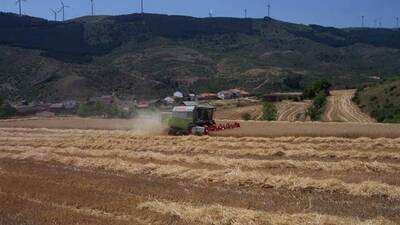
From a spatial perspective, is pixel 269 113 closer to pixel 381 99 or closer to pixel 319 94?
pixel 319 94

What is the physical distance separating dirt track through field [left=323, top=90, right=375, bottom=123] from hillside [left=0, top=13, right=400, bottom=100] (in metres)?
30.2

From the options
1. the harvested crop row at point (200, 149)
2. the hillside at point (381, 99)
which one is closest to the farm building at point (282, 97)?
the hillside at point (381, 99)

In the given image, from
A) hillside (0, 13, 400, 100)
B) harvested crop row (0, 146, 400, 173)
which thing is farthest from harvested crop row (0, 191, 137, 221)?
hillside (0, 13, 400, 100)

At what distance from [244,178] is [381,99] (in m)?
72.9

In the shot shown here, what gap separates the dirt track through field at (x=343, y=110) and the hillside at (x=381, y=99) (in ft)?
4.27

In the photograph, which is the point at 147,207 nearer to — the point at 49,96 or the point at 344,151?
the point at 344,151

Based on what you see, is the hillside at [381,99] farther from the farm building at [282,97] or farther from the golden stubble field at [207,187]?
the golden stubble field at [207,187]

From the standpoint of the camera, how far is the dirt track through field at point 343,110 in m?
74.5

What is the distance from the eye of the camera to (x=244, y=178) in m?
19.4

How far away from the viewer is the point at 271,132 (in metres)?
42.2

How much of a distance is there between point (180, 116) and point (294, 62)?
436ft

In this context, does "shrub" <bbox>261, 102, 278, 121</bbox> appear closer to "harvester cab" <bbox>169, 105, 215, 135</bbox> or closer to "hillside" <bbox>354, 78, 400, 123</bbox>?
"hillside" <bbox>354, 78, 400, 123</bbox>

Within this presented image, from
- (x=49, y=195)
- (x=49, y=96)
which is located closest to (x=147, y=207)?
(x=49, y=195)

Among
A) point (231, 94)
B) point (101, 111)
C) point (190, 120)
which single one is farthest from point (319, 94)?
point (190, 120)
